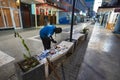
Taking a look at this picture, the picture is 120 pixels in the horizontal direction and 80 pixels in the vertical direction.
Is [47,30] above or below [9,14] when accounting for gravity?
below

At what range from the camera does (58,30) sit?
2561 millimetres

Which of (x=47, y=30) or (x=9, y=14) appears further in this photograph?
(x=9, y=14)

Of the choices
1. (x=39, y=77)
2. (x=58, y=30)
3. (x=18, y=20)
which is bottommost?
(x=39, y=77)

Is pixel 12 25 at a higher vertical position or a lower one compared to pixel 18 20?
lower

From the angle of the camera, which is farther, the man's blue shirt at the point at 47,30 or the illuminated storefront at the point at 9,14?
the illuminated storefront at the point at 9,14

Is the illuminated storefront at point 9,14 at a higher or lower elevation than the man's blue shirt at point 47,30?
higher

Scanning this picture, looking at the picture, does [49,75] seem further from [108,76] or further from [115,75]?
[115,75]

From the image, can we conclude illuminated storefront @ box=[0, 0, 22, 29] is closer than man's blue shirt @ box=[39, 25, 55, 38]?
No

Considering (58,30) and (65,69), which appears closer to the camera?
(65,69)

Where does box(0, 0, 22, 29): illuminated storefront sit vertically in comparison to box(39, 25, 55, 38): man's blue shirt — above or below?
above

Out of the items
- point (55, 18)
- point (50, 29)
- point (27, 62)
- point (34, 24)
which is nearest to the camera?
point (27, 62)

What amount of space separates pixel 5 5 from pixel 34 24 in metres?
3.86

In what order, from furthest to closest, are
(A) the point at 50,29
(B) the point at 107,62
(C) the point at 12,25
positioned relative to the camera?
(C) the point at 12,25 < (B) the point at 107,62 < (A) the point at 50,29

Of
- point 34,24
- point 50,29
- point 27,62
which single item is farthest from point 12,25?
point 27,62
